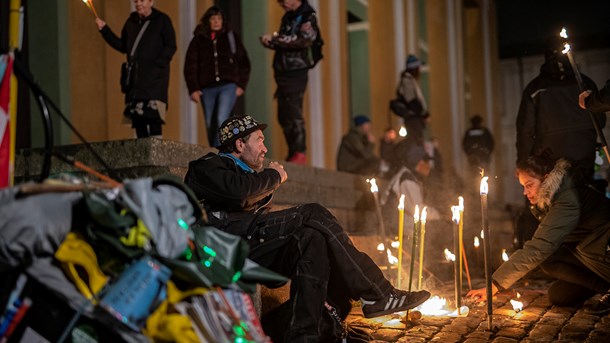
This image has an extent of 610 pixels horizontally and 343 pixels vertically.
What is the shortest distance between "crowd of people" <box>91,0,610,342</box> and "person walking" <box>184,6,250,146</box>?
11 millimetres

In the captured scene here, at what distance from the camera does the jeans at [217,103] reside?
8.19 meters

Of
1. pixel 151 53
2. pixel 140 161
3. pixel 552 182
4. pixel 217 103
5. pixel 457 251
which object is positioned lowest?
pixel 457 251

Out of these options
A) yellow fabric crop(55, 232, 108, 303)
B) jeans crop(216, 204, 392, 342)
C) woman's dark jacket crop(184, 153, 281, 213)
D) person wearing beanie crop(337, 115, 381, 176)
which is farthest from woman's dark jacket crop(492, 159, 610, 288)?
person wearing beanie crop(337, 115, 381, 176)

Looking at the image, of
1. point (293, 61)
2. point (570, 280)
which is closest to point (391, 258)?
point (570, 280)

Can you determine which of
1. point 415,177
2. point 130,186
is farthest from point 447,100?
point 130,186

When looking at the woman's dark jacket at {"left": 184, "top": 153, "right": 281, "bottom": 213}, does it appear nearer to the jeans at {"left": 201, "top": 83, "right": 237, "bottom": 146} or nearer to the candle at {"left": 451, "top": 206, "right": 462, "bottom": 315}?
the candle at {"left": 451, "top": 206, "right": 462, "bottom": 315}

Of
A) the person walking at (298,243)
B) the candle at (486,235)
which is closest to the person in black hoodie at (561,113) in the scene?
the candle at (486,235)

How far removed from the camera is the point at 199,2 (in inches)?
440

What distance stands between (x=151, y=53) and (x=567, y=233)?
12.0 feet

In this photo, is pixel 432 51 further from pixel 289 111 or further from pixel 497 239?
pixel 289 111

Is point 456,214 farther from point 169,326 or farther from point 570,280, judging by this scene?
point 169,326

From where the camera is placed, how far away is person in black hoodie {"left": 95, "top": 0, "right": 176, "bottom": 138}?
7.31 meters

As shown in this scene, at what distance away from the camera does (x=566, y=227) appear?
6.18 m

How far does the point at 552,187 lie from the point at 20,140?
5575mm
